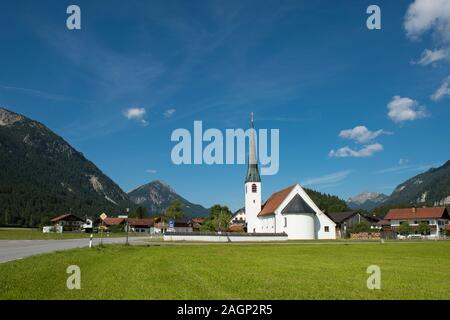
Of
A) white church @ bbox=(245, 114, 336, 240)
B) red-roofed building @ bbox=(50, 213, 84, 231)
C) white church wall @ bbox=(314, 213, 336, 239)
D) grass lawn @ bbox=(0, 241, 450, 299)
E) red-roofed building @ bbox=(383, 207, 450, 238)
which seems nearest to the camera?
grass lawn @ bbox=(0, 241, 450, 299)

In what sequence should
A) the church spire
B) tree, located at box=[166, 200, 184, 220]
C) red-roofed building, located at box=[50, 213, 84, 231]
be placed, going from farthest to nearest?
red-roofed building, located at box=[50, 213, 84, 231], tree, located at box=[166, 200, 184, 220], the church spire

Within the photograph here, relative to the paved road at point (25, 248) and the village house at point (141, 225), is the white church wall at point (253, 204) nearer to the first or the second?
the paved road at point (25, 248)

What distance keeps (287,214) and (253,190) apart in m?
14.5

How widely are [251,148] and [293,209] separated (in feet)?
63.3

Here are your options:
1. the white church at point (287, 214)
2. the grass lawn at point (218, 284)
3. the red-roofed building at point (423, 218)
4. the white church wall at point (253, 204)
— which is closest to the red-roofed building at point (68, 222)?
the white church wall at point (253, 204)

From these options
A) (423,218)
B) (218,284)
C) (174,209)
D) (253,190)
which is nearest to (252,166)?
(253,190)

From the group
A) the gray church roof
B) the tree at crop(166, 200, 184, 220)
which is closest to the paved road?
the gray church roof

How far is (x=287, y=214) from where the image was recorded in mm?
69500

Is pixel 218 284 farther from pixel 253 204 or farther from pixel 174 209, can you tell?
pixel 174 209

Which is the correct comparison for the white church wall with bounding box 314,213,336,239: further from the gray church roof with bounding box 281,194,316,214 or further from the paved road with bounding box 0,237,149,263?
the paved road with bounding box 0,237,149,263

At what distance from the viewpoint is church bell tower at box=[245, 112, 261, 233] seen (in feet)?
270
